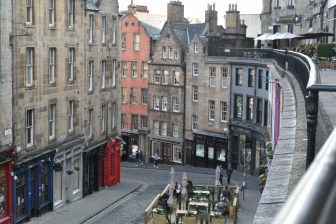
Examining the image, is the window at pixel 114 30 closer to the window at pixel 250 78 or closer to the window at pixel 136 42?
the window at pixel 250 78

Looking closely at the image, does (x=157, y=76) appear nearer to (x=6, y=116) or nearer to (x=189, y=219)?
(x=189, y=219)

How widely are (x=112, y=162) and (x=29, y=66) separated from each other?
46.5 feet

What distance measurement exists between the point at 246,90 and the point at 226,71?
11.3 feet

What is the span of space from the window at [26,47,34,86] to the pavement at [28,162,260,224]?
6.66m

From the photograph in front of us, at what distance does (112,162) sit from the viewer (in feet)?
132

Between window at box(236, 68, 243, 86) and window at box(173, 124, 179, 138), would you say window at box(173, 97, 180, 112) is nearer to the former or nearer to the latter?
window at box(173, 124, 179, 138)

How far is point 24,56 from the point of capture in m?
26.6

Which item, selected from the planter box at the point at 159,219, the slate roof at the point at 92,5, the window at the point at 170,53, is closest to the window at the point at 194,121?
the window at the point at 170,53

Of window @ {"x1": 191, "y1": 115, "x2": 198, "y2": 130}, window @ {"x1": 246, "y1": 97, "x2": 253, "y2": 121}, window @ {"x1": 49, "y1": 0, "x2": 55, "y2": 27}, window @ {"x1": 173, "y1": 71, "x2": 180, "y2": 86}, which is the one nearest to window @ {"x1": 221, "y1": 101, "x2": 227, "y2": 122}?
window @ {"x1": 246, "y1": 97, "x2": 253, "y2": 121}

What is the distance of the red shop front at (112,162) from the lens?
38656mm

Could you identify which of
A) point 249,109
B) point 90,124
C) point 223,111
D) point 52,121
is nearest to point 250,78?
point 249,109

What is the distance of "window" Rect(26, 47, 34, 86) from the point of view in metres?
27.2

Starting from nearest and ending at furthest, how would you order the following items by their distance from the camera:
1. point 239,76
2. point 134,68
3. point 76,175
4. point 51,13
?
point 51,13 < point 76,175 < point 239,76 < point 134,68

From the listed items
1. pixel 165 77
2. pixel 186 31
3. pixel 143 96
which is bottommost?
pixel 143 96
